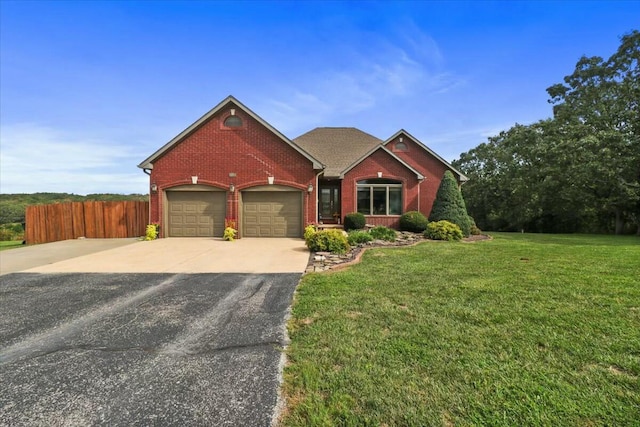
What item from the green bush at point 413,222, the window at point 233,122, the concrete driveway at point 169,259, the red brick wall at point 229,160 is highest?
the window at point 233,122

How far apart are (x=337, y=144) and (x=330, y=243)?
13775 mm

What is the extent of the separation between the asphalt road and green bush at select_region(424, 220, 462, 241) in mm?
9990

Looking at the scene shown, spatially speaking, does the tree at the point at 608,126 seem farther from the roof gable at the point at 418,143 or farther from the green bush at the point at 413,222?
the green bush at the point at 413,222

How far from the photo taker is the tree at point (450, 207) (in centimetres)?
1567

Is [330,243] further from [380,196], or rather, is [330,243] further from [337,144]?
[337,144]

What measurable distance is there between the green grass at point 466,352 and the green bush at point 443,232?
7.42m

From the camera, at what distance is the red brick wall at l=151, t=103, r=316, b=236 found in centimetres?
1465

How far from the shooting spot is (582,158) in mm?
18641

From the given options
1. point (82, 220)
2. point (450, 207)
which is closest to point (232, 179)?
point (82, 220)

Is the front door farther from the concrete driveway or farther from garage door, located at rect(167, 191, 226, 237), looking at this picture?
the concrete driveway

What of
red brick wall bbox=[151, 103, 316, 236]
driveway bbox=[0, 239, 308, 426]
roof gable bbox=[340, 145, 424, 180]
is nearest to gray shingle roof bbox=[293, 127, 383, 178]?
roof gable bbox=[340, 145, 424, 180]

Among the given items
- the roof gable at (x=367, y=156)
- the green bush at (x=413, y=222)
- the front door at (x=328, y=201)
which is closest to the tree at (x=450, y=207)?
the green bush at (x=413, y=222)

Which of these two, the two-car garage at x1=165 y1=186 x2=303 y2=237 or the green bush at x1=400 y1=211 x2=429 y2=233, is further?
the green bush at x1=400 y1=211 x2=429 y2=233

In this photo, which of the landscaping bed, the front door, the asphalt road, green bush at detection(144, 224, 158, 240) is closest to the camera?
the asphalt road
